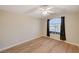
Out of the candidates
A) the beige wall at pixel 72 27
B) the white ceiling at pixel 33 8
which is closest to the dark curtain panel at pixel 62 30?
the beige wall at pixel 72 27

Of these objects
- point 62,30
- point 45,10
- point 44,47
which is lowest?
point 44,47

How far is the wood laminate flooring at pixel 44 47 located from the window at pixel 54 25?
17 centimetres

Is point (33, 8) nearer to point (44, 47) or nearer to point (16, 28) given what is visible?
point (16, 28)

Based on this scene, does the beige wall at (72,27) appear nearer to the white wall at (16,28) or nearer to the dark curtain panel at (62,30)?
the dark curtain panel at (62,30)

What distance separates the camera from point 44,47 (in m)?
1.38

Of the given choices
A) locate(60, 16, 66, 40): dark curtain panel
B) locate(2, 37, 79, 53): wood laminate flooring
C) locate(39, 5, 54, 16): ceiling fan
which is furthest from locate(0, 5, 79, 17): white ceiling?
locate(2, 37, 79, 53): wood laminate flooring

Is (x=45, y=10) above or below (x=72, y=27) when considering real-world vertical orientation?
above

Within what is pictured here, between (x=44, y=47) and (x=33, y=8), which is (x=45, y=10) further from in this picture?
(x=44, y=47)

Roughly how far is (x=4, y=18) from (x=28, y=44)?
0.57 meters

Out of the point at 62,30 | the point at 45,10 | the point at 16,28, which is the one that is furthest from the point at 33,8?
the point at 62,30

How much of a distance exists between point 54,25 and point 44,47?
417 millimetres

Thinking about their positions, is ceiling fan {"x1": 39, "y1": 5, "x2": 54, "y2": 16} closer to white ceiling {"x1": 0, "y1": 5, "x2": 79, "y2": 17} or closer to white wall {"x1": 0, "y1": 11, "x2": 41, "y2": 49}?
white ceiling {"x1": 0, "y1": 5, "x2": 79, "y2": 17}
